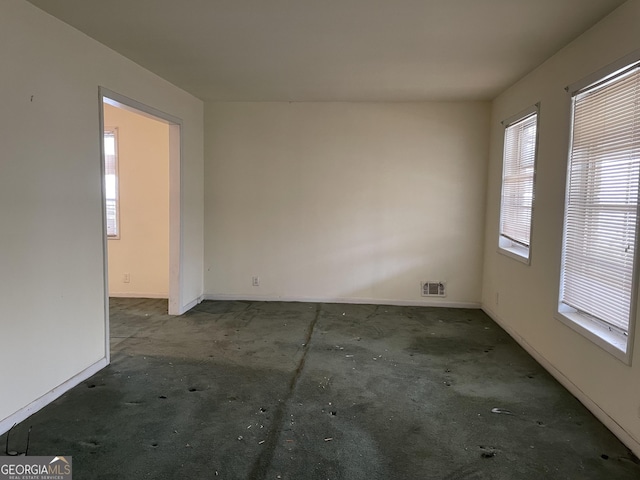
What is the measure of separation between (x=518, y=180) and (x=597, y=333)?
1.92 m

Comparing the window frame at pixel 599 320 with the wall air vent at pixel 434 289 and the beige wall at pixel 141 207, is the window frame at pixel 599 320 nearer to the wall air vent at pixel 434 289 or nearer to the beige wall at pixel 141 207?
the wall air vent at pixel 434 289

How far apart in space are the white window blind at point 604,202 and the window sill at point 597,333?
54 mm

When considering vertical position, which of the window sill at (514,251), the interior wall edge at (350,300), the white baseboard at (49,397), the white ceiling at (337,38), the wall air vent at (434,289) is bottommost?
the white baseboard at (49,397)

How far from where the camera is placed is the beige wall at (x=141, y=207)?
5.26 meters

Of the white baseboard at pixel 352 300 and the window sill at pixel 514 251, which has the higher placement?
the window sill at pixel 514 251

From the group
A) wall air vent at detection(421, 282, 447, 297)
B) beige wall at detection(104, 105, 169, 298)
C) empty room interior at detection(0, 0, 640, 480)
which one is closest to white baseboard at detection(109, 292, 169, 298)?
beige wall at detection(104, 105, 169, 298)

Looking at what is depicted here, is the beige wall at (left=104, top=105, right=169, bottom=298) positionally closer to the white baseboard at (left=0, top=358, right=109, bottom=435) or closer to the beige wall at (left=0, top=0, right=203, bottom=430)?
the beige wall at (left=0, top=0, right=203, bottom=430)

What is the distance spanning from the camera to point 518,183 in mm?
4172

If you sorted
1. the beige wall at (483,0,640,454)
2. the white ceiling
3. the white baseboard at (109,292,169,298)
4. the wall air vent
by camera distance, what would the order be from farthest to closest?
the white baseboard at (109,292,169,298) < the wall air vent < the white ceiling < the beige wall at (483,0,640,454)

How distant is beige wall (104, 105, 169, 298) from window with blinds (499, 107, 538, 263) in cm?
399

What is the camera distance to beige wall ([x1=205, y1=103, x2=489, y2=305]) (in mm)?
5121

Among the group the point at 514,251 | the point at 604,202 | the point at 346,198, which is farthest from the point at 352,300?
the point at 604,202

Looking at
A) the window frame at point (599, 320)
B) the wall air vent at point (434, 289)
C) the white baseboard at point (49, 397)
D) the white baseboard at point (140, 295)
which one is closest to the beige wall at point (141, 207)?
the white baseboard at point (140, 295)

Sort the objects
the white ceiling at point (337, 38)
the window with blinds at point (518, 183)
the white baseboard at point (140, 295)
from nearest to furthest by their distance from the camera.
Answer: the white ceiling at point (337, 38) < the window with blinds at point (518, 183) < the white baseboard at point (140, 295)
